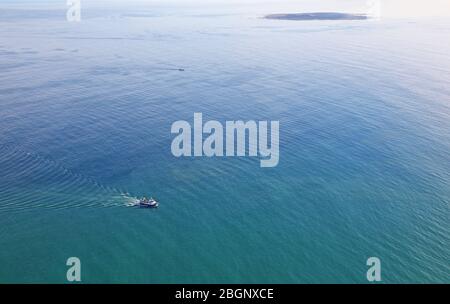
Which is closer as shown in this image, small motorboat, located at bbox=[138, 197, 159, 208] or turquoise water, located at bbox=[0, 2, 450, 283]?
turquoise water, located at bbox=[0, 2, 450, 283]

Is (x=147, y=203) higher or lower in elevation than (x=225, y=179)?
lower

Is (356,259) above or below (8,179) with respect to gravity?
below

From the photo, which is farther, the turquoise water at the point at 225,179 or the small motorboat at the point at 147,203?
the small motorboat at the point at 147,203

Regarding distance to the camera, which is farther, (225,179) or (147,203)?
(225,179)
